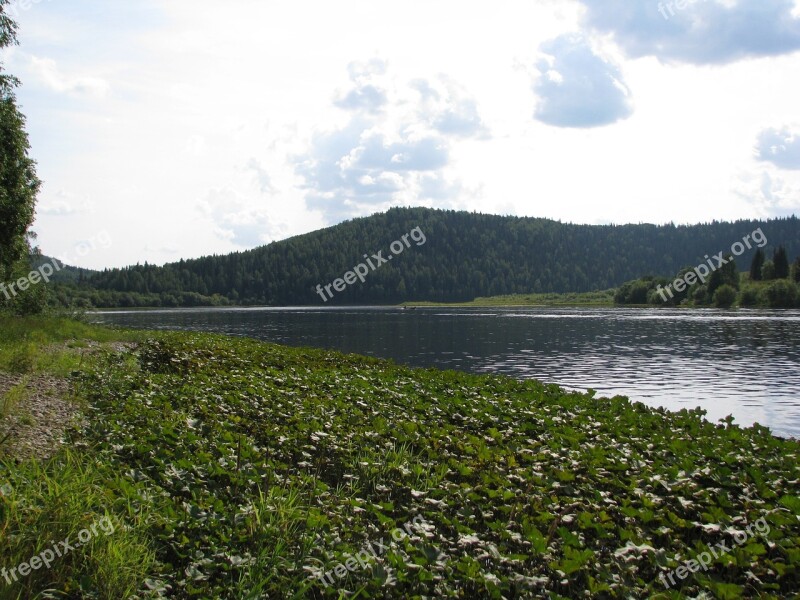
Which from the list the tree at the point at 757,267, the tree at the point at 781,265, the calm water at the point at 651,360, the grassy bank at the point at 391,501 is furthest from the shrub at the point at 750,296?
the grassy bank at the point at 391,501

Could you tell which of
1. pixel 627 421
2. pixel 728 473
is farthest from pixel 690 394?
pixel 728 473

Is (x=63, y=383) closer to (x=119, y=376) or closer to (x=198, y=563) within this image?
(x=119, y=376)

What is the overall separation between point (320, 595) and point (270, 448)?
498cm

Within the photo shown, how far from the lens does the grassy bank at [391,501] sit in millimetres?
7328

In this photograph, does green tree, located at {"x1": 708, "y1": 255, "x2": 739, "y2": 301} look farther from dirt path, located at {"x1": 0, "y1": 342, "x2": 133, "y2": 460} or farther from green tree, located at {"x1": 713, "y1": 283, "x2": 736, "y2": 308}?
dirt path, located at {"x1": 0, "y1": 342, "x2": 133, "y2": 460}

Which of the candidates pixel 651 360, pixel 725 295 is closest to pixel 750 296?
pixel 725 295

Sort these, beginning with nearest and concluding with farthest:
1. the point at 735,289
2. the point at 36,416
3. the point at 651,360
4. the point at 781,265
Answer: the point at 36,416
the point at 651,360
the point at 735,289
the point at 781,265

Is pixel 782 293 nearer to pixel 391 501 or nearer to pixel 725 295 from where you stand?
pixel 725 295

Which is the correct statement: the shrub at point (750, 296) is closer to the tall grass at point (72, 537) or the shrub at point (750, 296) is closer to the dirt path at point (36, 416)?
the dirt path at point (36, 416)

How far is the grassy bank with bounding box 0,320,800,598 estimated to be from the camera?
7.33 meters

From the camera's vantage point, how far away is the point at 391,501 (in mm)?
10398

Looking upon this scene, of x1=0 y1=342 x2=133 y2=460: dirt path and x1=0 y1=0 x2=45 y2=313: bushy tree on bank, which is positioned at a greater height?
x1=0 y1=0 x2=45 y2=313: bushy tree on bank

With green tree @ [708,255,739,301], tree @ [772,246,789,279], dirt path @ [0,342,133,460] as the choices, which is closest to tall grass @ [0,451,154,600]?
dirt path @ [0,342,133,460]

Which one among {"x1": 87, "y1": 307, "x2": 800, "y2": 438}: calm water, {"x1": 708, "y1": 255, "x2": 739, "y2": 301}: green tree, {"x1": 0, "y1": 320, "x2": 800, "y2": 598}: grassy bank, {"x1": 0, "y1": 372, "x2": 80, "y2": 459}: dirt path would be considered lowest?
{"x1": 87, "y1": 307, "x2": 800, "y2": 438}: calm water
